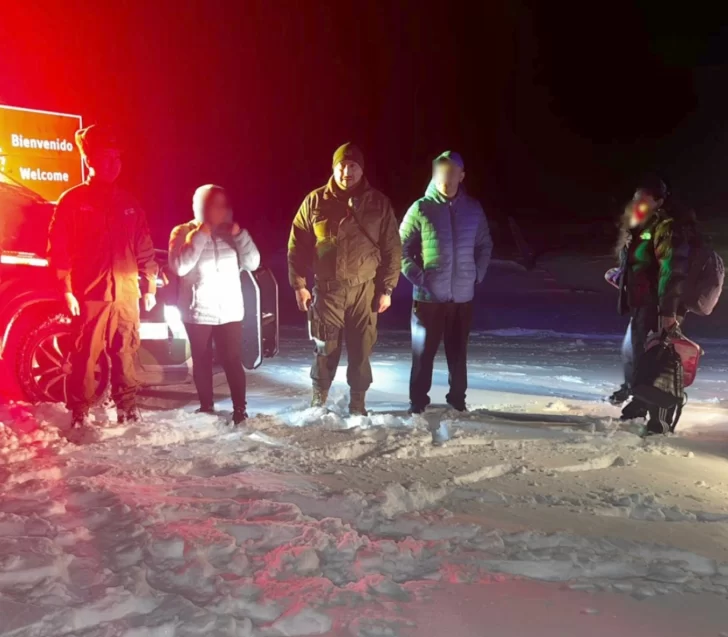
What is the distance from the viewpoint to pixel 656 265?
5.38 m

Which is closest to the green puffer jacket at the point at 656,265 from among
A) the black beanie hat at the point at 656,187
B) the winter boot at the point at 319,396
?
the black beanie hat at the point at 656,187

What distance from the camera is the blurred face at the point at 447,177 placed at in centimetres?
545

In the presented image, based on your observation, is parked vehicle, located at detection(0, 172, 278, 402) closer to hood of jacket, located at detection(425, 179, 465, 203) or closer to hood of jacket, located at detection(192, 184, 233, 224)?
hood of jacket, located at detection(192, 184, 233, 224)

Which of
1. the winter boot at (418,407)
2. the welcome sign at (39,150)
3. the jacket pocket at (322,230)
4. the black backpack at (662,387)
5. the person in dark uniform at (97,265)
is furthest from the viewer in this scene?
the welcome sign at (39,150)

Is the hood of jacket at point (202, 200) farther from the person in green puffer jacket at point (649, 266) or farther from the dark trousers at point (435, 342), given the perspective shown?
the person in green puffer jacket at point (649, 266)

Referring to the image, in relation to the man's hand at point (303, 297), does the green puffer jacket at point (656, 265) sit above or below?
above

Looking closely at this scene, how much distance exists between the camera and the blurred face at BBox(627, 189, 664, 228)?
538 centimetres

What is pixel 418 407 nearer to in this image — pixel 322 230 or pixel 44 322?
pixel 322 230

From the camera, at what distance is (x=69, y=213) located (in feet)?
15.8

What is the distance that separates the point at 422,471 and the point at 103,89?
1076 inches

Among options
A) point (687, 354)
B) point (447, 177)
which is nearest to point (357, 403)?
point (447, 177)

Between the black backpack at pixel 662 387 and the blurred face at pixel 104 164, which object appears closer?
the blurred face at pixel 104 164

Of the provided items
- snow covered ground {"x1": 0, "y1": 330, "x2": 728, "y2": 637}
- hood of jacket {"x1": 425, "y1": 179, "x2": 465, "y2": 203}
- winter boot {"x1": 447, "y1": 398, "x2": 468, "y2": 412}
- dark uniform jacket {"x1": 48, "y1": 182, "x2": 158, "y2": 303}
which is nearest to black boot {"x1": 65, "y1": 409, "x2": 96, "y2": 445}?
snow covered ground {"x1": 0, "y1": 330, "x2": 728, "y2": 637}

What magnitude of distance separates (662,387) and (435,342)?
1635 mm
